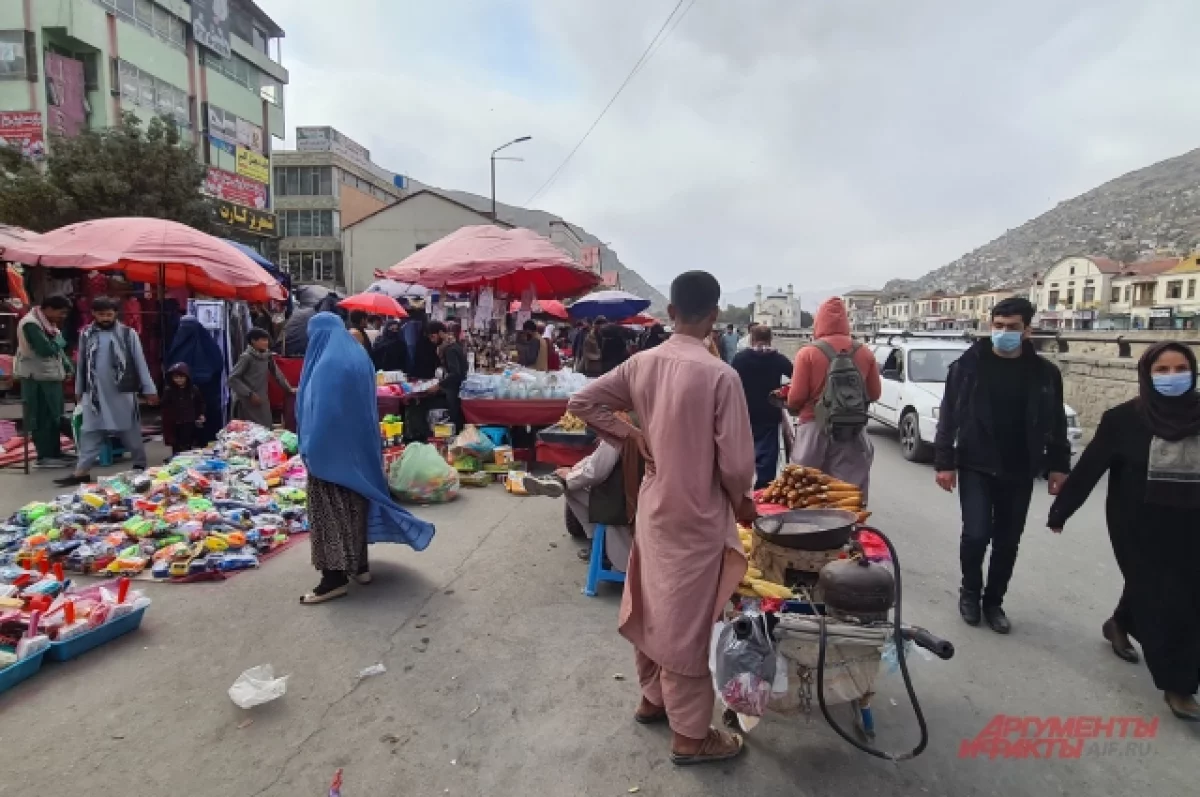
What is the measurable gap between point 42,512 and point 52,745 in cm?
347

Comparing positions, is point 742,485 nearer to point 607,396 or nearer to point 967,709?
point 607,396

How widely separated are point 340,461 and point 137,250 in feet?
15.2

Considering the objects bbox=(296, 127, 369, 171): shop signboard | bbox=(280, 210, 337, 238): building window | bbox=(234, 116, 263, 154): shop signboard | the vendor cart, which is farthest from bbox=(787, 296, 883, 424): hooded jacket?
bbox=(296, 127, 369, 171): shop signboard

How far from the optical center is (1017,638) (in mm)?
3891

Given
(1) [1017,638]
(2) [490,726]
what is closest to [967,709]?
(1) [1017,638]

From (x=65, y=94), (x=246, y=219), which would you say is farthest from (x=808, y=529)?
(x=65, y=94)

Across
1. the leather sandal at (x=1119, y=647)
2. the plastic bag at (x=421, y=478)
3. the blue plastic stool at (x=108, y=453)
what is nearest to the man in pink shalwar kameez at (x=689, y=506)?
the leather sandal at (x=1119, y=647)

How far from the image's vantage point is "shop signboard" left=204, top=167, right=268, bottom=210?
2919 cm

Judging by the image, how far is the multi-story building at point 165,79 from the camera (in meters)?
23.1

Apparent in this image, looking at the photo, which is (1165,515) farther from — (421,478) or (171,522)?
(171,522)

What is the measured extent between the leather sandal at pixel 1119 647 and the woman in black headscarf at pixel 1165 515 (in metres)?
0.38

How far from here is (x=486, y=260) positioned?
834 centimetres

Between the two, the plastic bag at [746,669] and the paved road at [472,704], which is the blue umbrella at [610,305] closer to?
the paved road at [472,704]

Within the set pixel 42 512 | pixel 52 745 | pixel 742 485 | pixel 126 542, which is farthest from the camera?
pixel 42 512
